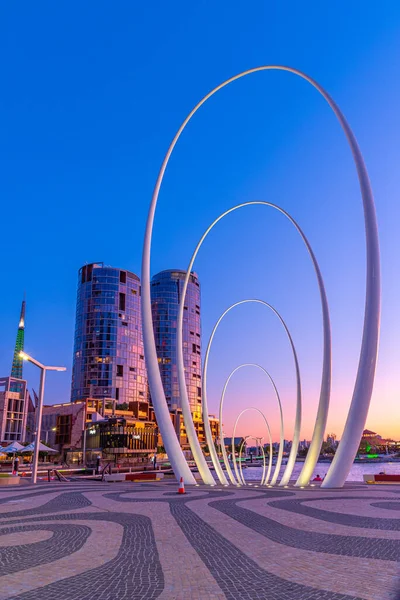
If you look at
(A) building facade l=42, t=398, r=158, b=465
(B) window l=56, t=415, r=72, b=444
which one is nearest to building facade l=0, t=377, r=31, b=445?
(A) building facade l=42, t=398, r=158, b=465

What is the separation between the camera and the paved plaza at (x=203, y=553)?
242 inches

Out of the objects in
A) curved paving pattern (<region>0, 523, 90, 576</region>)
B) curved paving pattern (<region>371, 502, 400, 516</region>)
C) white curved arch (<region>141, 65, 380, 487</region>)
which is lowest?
curved paving pattern (<region>371, 502, 400, 516</region>)

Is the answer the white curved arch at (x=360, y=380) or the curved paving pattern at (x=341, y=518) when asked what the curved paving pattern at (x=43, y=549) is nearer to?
the curved paving pattern at (x=341, y=518)

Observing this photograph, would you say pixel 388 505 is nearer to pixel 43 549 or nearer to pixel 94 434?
pixel 43 549

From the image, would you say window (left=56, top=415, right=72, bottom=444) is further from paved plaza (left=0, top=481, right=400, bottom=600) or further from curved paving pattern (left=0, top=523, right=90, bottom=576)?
curved paving pattern (left=0, top=523, right=90, bottom=576)

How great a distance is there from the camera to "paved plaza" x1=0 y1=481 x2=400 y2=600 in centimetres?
614

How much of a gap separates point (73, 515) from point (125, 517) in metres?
1.83

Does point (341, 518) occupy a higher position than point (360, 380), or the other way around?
point (360, 380)

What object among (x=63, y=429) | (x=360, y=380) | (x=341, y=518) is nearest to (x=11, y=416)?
(x=63, y=429)

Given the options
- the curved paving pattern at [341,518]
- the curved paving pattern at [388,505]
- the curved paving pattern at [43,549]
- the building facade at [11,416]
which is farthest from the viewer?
the building facade at [11,416]

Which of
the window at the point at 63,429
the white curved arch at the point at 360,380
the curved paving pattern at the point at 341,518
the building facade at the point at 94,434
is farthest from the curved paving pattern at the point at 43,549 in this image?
the window at the point at 63,429

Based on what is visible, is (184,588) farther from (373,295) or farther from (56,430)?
(56,430)

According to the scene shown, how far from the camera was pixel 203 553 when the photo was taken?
8344mm

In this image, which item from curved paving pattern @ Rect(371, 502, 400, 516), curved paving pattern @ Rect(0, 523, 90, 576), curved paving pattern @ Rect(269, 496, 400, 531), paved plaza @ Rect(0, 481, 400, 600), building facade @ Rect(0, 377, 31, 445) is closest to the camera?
paved plaza @ Rect(0, 481, 400, 600)
